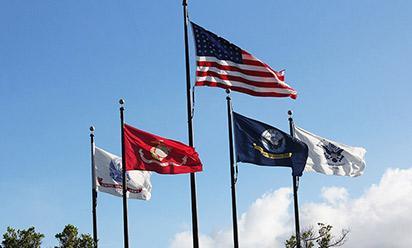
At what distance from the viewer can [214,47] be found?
83.0ft

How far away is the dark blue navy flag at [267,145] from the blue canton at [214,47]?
12.4 ft

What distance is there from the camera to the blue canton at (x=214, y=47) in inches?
989

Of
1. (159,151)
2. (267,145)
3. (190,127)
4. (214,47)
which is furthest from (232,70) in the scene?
(267,145)

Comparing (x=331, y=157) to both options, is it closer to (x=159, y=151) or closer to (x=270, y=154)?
(x=270, y=154)

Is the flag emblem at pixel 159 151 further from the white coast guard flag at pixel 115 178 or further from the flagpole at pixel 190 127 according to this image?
the white coast guard flag at pixel 115 178

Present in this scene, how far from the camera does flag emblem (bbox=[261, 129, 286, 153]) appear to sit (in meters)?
28.6

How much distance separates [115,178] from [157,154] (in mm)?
8755

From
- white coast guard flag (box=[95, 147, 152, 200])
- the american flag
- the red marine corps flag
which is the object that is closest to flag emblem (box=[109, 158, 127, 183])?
white coast guard flag (box=[95, 147, 152, 200])

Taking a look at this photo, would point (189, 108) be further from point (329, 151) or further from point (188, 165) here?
point (329, 151)

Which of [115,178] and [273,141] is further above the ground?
[273,141]

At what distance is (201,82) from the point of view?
24.3 m

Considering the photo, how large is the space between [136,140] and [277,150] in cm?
547

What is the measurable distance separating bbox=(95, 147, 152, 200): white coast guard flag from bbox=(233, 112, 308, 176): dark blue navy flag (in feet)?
21.8

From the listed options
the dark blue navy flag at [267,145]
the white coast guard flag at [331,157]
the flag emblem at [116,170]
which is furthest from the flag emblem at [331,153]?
the flag emblem at [116,170]
